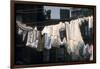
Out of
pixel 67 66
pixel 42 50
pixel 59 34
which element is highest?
pixel 59 34

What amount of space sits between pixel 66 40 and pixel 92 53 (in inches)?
12.8

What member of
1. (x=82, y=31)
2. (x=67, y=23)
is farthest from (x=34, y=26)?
(x=82, y=31)

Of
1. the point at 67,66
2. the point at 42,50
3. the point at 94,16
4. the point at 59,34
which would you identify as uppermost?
the point at 94,16

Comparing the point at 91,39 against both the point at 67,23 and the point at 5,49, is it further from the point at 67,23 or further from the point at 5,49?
the point at 5,49

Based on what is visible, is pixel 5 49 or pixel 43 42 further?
pixel 43 42

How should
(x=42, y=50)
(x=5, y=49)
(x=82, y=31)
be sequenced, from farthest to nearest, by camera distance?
(x=82, y=31) → (x=42, y=50) → (x=5, y=49)

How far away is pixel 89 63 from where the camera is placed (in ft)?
6.90

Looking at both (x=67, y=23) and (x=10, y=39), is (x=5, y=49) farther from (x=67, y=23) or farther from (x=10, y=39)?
(x=67, y=23)

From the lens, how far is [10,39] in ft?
6.00

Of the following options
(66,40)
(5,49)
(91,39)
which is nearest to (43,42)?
(66,40)

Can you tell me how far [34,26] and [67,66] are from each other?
513mm

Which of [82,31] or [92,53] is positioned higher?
[82,31]

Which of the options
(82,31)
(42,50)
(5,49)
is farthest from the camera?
(82,31)

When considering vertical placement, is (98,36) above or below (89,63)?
above
